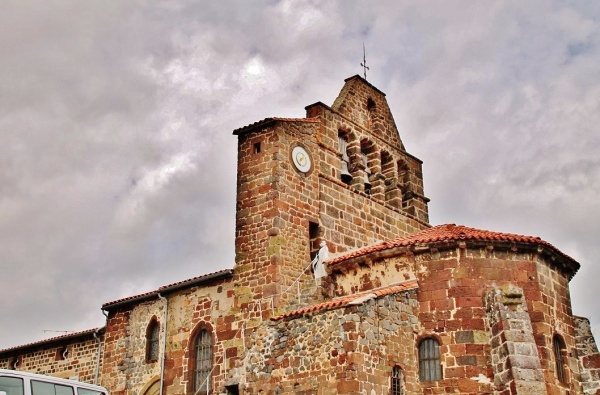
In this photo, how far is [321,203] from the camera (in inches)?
821

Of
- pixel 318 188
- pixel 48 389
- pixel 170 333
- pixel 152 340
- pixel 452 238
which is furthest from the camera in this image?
pixel 152 340

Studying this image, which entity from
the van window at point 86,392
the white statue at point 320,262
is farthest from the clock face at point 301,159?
the van window at point 86,392

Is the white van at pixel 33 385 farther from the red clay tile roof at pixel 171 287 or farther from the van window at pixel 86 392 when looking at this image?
the red clay tile roof at pixel 171 287

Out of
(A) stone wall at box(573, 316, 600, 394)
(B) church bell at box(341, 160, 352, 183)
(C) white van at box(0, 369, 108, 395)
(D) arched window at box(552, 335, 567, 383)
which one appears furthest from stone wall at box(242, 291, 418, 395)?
(B) church bell at box(341, 160, 352, 183)

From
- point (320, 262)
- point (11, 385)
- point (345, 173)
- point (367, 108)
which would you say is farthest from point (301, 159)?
point (11, 385)

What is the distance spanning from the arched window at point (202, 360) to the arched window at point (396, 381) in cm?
574

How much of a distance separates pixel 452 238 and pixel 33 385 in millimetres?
10168

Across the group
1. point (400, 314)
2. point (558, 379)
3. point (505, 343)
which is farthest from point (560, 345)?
point (400, 314)

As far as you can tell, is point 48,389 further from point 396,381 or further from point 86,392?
point 396,381

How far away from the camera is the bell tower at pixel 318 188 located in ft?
63.0

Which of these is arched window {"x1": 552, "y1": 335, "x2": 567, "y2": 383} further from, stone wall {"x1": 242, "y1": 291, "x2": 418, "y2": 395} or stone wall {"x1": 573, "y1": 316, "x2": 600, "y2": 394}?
stone wall {"x1": 242, "y1": 291, "x2": 418, "y2": 395}

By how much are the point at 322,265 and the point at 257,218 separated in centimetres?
221

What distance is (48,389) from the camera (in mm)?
11125

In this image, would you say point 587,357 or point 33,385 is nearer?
point 33,385
